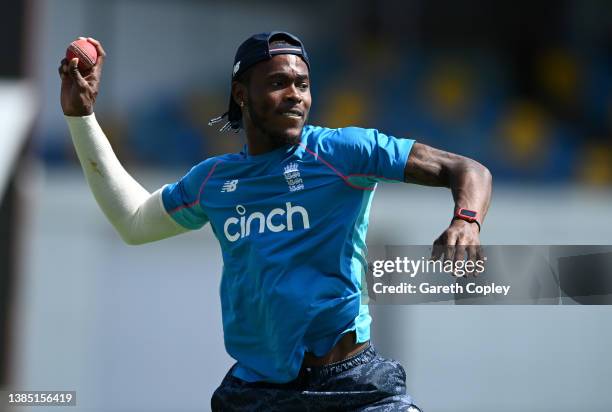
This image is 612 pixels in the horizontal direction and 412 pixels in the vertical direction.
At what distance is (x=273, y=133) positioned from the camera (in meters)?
3.46

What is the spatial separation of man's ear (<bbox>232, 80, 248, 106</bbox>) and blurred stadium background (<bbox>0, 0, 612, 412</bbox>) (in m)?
1.55

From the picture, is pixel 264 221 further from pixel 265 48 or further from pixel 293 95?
pixel 265 48

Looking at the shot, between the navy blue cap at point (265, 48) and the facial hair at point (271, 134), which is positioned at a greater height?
the navy blue cap at point (265, 48)

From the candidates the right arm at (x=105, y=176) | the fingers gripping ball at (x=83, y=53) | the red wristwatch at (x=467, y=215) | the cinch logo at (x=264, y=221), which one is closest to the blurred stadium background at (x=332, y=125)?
the red wristwatch at (x=467, y=215)

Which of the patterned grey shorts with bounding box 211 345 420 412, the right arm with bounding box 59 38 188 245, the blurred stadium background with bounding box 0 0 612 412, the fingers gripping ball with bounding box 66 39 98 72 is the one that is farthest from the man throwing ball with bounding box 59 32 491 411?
the blurred stadium background with bounding box 0 0 612 412

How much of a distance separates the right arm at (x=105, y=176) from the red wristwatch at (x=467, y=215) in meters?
1.23

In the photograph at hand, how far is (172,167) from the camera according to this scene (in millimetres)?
11328

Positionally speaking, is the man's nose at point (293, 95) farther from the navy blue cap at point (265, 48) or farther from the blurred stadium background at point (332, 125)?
the blurred stadium background at point (332, 125)

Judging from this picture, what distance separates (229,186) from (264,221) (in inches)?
8.8

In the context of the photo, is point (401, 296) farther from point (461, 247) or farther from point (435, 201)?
point (435, 201)

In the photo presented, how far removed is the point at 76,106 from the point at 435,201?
520 centimetres

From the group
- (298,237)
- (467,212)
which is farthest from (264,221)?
(467,212)

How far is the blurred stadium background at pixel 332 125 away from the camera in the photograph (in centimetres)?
674

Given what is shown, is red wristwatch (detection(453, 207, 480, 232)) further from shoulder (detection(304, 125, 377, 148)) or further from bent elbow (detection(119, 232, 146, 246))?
bent elbow (detection(119, 232, 146, 246))
